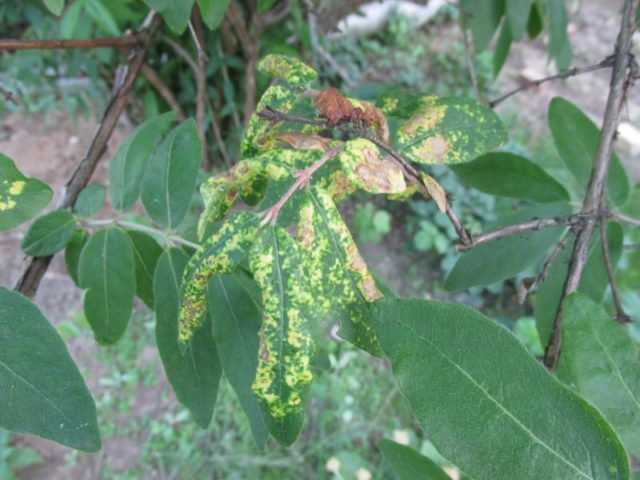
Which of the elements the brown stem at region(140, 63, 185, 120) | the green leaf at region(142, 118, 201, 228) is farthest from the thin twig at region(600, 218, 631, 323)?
the brown stem at region(140, 63, 185, 120)

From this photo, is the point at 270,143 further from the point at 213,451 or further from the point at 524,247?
the point at 213,451

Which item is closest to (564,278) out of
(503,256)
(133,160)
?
(503,256)

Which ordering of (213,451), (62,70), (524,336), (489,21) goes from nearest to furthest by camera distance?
(489,21) → (213,451) → (62,70) → (524,336)

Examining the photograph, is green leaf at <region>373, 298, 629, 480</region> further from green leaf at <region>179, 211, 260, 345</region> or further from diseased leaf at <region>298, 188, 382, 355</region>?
green leaf at <region>179, 211, 260, 345</region>

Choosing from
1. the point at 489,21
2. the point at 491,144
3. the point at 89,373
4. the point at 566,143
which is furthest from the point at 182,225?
the point at 89,373

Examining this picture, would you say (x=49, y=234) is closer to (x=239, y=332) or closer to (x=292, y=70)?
(x=239, y=332)

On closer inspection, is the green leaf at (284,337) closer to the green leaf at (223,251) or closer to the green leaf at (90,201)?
the green leaf at (223,251)
